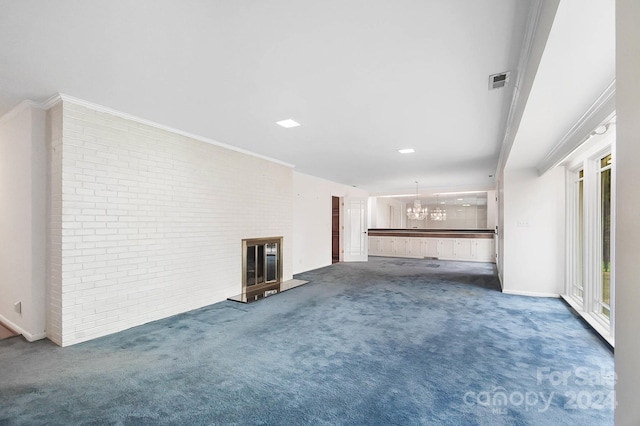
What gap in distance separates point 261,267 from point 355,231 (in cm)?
435

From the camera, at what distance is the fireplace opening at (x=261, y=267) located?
508cm

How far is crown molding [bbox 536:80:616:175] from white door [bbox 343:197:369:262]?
556cm

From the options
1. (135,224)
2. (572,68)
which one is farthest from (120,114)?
(572,68)

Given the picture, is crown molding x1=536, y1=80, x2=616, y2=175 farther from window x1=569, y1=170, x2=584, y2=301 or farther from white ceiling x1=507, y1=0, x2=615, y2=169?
window x1=569, y1=170, x2=584, y2=301

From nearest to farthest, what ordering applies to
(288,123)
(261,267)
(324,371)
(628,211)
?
(628,211), (324,371), (288,123), (261,267)

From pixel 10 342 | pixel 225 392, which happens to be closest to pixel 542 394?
pixel 225 392

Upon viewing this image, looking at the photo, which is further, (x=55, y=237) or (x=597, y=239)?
(x=597, y=239)

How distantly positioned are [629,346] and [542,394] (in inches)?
78.1

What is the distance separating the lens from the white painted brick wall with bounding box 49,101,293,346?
301 centimetres

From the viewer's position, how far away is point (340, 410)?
77.5 inches

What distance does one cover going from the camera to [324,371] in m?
2.47

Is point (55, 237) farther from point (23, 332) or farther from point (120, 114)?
point (120, 114)

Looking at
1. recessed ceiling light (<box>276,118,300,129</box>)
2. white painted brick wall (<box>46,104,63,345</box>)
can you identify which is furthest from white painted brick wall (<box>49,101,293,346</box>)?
recessed ceiling light (<box>276,118,300,129</box>)

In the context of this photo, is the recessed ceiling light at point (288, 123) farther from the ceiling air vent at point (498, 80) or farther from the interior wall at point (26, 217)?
the interior wall at point (26, 217)
